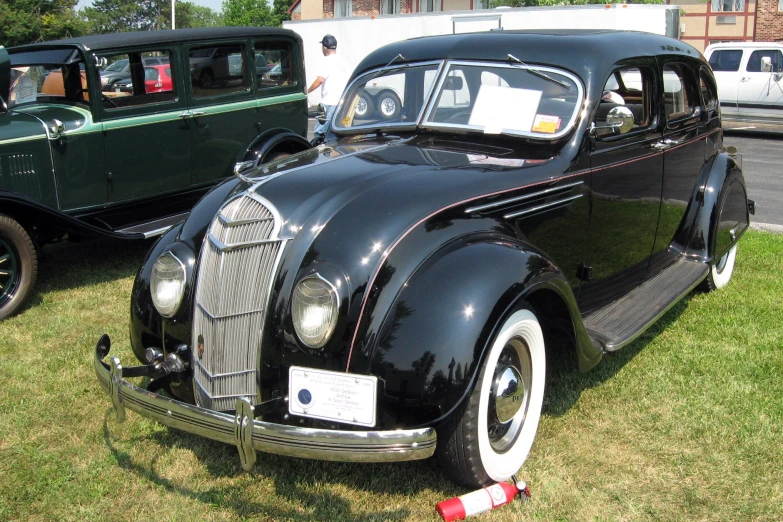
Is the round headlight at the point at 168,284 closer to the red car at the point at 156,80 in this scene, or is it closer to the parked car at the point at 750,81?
the red car at the point at 156,80

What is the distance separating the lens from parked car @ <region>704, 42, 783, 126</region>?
623 inches

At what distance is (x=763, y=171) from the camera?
10500 mm

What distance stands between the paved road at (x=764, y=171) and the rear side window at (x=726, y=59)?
113 inches

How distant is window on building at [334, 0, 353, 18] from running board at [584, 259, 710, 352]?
37939 millimetres

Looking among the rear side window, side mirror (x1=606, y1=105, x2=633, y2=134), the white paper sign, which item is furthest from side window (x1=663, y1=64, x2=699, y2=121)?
the rear side window

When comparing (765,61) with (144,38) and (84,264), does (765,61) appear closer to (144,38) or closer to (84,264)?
(144,38)

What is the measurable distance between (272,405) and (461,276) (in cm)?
85

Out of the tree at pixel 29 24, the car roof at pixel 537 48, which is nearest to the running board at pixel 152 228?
the car roof at pixel 537 48

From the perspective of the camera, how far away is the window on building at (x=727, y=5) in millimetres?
34431

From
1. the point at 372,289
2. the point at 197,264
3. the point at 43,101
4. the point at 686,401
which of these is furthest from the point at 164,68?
the point at 686,401

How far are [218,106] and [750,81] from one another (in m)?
13.6

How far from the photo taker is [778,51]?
16109 mm

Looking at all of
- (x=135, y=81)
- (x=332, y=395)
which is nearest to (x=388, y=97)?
(x=332, y=395)

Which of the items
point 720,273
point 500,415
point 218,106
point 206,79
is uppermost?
point 206,79
